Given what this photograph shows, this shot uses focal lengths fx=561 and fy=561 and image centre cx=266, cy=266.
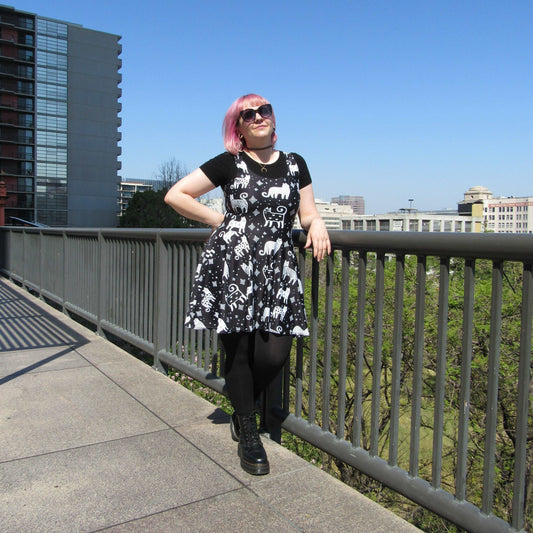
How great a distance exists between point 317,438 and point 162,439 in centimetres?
86

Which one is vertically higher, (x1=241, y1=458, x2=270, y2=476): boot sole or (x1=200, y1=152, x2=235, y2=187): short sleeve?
(x1=200, y1=152, x2=235, y2=187): short sleeve

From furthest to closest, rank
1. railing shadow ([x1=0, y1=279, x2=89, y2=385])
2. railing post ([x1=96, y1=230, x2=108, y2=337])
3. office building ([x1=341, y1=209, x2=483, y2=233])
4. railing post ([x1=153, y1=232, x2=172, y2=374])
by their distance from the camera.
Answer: railing post ([x1=96, y1=230, x2=108, y2=337])
railing shadow ([x1=0, y1=279, x2=89, y2=385])
railing post ([x1=153, y1=232, x2=172, y2=374])
office building ([x1=341, y1=209, x2=483, y2=233])

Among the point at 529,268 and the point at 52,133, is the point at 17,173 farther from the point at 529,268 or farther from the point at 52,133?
the point at 529,268

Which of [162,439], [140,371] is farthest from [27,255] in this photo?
[162,439]

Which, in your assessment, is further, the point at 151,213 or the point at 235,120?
the point at 151,213

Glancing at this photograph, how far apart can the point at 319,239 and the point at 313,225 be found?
81mm

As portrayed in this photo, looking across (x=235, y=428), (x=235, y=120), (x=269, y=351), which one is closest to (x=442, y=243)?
(x=269, y=351)

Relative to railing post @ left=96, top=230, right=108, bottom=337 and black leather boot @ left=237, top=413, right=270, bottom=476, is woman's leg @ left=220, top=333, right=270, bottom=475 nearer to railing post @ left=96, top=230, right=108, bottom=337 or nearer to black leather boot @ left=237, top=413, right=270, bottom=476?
black leather boot @ left=237, top=413, right=270, bottom=476

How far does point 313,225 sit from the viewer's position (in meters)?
2.61

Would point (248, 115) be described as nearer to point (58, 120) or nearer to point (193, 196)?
point (193, 196)

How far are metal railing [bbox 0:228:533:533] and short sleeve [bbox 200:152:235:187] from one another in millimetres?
490

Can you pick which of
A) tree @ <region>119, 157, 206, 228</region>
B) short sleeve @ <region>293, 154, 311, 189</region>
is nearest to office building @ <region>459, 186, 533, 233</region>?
tree @ <region>119, 157, 206, 228</region>

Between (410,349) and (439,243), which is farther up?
(439,243)

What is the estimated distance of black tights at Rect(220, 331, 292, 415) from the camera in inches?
107
